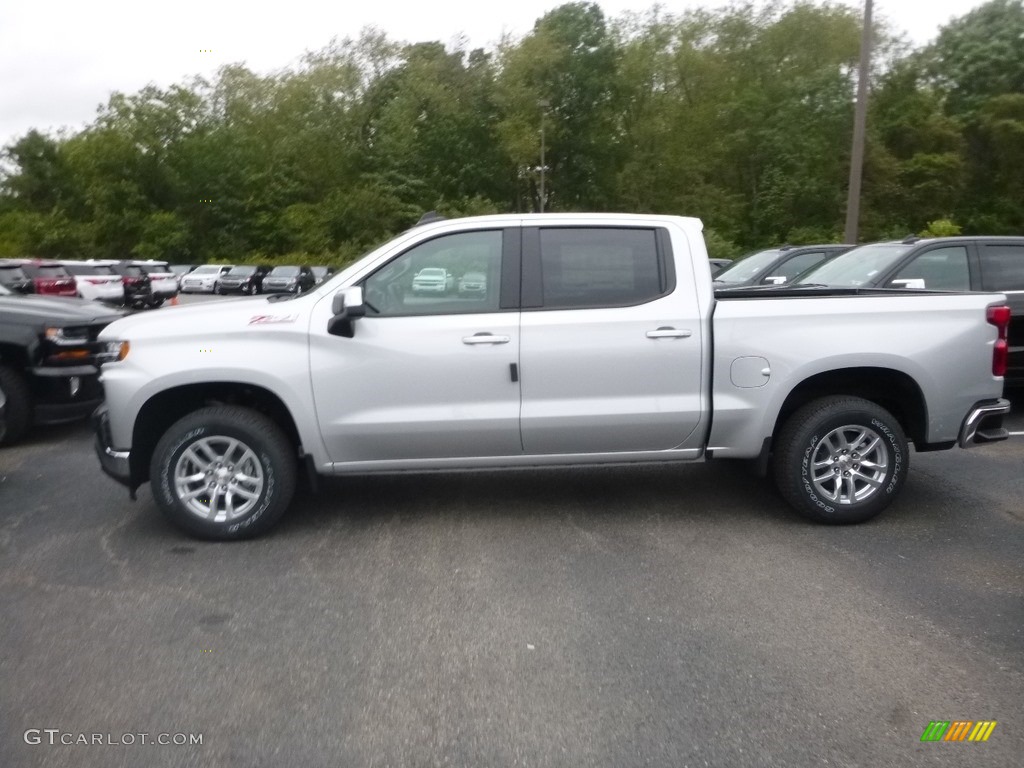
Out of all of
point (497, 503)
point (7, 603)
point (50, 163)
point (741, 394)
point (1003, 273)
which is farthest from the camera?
point (50, 163)

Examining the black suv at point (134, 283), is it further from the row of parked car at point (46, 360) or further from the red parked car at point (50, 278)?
the row of parked car at point (46, 360)

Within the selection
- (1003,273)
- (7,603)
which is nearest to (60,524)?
(7,603)

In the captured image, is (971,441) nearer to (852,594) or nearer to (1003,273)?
(852,594)

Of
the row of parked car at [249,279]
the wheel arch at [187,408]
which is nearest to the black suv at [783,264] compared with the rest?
the wheel arch at [187,408]

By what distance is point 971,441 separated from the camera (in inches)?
256

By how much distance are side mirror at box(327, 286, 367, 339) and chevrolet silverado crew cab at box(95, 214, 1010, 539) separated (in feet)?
0.05

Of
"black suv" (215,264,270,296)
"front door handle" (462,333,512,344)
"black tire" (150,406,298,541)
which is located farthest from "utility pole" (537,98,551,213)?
"black tire" (150,406,298,541)

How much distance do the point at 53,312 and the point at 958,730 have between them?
8279mm

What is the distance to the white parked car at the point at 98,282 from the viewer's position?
83.4ft

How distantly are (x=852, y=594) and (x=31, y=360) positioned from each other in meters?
7.02

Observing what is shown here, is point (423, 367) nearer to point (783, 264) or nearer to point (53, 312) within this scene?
point (53, 312)

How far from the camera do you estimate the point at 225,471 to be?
6.16m

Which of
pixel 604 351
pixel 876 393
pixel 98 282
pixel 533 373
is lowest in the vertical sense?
pixel 98 282

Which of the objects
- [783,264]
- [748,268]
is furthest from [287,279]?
[783,264]
